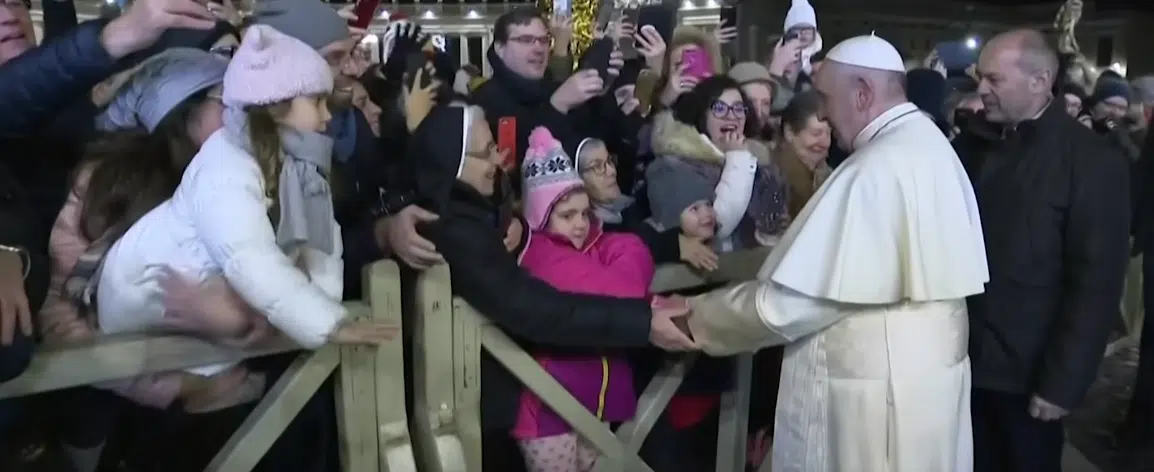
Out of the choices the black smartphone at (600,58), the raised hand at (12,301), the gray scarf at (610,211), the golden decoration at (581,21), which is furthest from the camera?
the golden decoration at (581,21)

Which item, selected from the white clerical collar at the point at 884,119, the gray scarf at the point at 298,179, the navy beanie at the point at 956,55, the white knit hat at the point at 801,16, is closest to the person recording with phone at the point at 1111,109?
the navy beanie at the point at 956,55

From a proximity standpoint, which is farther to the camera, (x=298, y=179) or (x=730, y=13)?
(x=730, y=13)

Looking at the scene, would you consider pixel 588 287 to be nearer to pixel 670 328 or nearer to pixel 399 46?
pixel 670 328

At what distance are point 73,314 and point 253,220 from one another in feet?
1.64

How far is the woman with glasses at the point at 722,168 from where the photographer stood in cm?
279

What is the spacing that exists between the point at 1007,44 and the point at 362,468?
181cm

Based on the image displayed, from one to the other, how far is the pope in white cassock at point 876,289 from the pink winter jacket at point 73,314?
1.23m

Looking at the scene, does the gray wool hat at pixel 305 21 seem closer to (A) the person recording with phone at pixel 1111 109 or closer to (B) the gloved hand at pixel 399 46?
(B) the gloved hand at pixel 399 46

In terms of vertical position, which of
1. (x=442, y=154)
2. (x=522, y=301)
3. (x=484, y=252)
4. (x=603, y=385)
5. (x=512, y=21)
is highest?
(x=512, y=21)

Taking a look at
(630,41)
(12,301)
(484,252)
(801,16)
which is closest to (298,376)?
(484,252)

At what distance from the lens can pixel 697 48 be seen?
11.8ft

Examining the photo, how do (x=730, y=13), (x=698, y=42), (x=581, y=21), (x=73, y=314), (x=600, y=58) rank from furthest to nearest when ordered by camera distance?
(x=730, y=13) < (x=581, y=21) < (x=698, y=42) < (x=600, y=58) < (x=73, y=314)

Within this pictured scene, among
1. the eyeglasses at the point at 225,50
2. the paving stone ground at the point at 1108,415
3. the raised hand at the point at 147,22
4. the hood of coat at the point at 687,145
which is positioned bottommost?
the paving stone ground at the point at 1108,415

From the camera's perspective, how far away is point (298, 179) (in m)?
1.97
